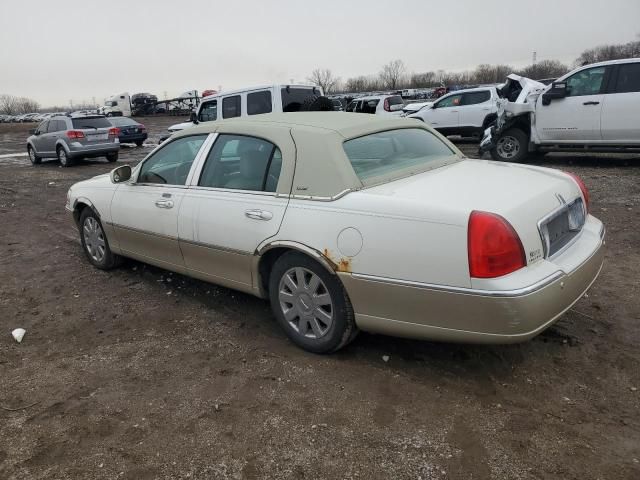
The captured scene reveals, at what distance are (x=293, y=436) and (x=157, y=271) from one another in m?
3.19

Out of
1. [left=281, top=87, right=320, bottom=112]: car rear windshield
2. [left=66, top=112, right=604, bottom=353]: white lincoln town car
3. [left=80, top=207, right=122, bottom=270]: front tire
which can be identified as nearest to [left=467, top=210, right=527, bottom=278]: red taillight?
[left=66, top=112, right=604, bottom=353]: white lincoln town car

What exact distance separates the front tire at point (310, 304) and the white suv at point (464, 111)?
516 inches

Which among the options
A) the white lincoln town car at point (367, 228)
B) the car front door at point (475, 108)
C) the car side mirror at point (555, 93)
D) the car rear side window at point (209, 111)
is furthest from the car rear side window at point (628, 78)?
the car rear side window at point (209, 111)

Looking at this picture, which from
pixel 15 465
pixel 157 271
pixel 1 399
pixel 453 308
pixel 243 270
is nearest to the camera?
pixel 15 465

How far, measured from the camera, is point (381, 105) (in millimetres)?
19094

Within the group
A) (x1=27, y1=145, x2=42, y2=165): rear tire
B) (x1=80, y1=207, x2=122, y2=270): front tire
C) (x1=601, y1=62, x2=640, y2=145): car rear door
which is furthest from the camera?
(x1=27, y1=145, x2=42, y2=165): rear tire

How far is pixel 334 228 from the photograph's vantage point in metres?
3.09

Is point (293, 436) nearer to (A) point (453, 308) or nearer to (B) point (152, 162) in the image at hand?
(A) point (453, 308)

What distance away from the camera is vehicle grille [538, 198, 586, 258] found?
293cm

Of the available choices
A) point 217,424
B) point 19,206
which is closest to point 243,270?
point 217,424

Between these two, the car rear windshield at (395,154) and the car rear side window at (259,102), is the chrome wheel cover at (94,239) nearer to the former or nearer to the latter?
the car rear windshield at (395,154)

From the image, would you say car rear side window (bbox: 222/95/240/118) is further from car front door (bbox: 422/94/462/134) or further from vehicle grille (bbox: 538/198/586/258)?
vehicle grille (bbox: 538/198/586/258)

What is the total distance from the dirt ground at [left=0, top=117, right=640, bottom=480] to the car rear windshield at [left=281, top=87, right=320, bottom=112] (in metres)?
7.95

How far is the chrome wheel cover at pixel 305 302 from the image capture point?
3332 millimetres
